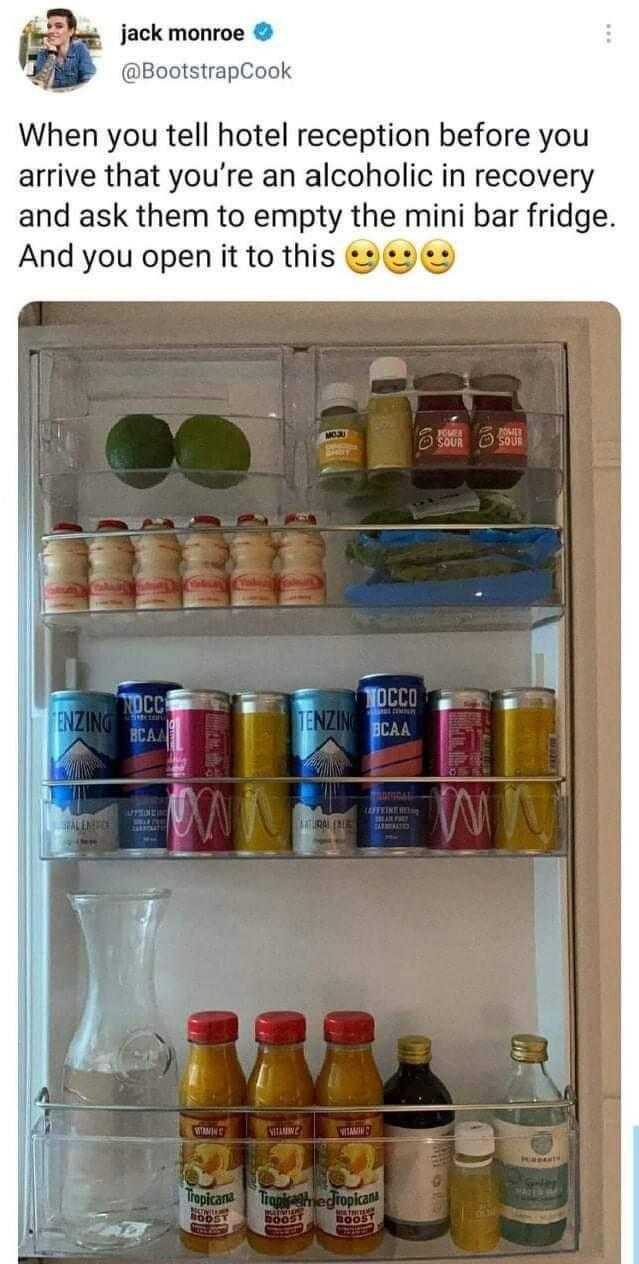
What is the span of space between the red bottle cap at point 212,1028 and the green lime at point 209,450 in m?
0.53

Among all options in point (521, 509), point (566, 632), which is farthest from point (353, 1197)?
point (521, 509)

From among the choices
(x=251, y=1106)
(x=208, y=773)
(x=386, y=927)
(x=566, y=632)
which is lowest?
(x=251, y=1106)

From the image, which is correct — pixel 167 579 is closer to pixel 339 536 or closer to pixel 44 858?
pixel 339 536

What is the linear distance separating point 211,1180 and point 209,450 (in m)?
0.71

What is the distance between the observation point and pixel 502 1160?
1150 mm

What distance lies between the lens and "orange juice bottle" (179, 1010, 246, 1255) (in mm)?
1121

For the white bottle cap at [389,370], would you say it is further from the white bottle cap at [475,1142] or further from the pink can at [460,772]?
the white bottle cap at [475,1142]

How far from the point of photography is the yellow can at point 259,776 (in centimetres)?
116

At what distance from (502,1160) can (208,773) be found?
0.47 meters

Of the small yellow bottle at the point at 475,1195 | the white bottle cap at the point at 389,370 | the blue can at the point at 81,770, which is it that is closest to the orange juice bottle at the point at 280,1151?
the small yellow bottle at the point at 475,1195

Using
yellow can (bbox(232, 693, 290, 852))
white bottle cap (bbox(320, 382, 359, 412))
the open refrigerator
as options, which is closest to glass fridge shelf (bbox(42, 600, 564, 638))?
the open refrigerator
